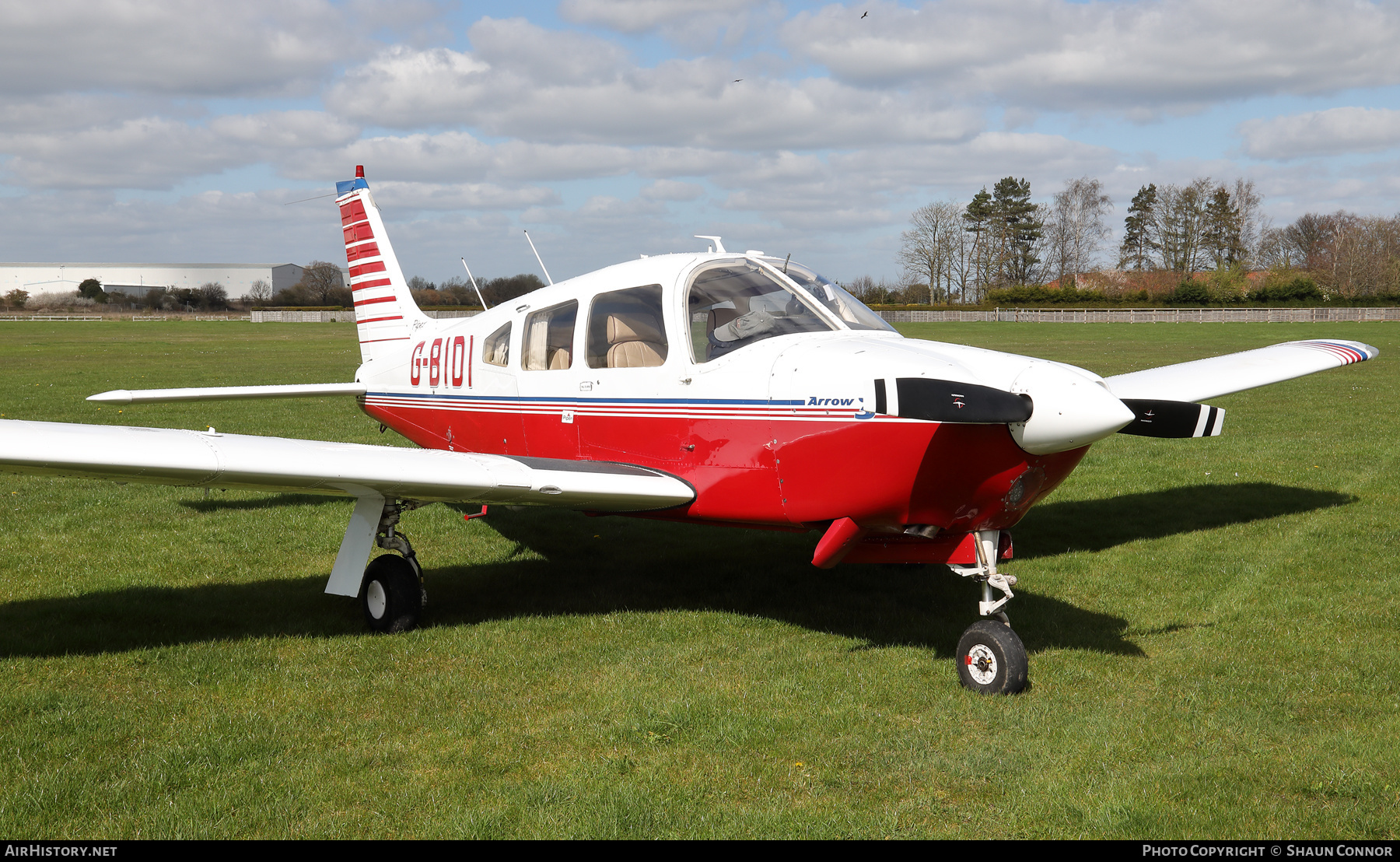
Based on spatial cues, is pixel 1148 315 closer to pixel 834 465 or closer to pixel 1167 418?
pixel 1167 418

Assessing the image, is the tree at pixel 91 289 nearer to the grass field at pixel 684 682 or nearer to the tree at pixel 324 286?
the tree at pixel 324 286

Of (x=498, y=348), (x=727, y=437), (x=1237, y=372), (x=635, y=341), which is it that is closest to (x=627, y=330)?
(x=635, y=341)

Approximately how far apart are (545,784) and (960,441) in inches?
100

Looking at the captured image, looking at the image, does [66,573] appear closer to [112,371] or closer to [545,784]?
[545,784]

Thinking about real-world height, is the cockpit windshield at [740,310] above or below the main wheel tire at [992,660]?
above

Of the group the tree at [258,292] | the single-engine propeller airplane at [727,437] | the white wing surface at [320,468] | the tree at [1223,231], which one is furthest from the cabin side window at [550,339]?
the tree at [258,292]

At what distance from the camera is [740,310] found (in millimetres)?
6062

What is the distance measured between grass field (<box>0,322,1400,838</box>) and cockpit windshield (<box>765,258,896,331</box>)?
2001 mm

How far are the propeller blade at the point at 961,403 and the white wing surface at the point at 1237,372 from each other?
3.65 meters

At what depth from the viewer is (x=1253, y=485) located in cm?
Answer: 1084

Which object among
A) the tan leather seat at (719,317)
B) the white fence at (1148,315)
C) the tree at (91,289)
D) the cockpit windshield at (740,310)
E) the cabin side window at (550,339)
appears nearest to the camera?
the cockpit windshield at (740,310)

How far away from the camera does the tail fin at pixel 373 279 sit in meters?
9.92

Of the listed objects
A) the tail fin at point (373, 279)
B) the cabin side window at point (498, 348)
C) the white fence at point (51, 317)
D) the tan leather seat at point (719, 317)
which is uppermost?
the white fence at point (51, 317)

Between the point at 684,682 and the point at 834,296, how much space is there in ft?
8.41
